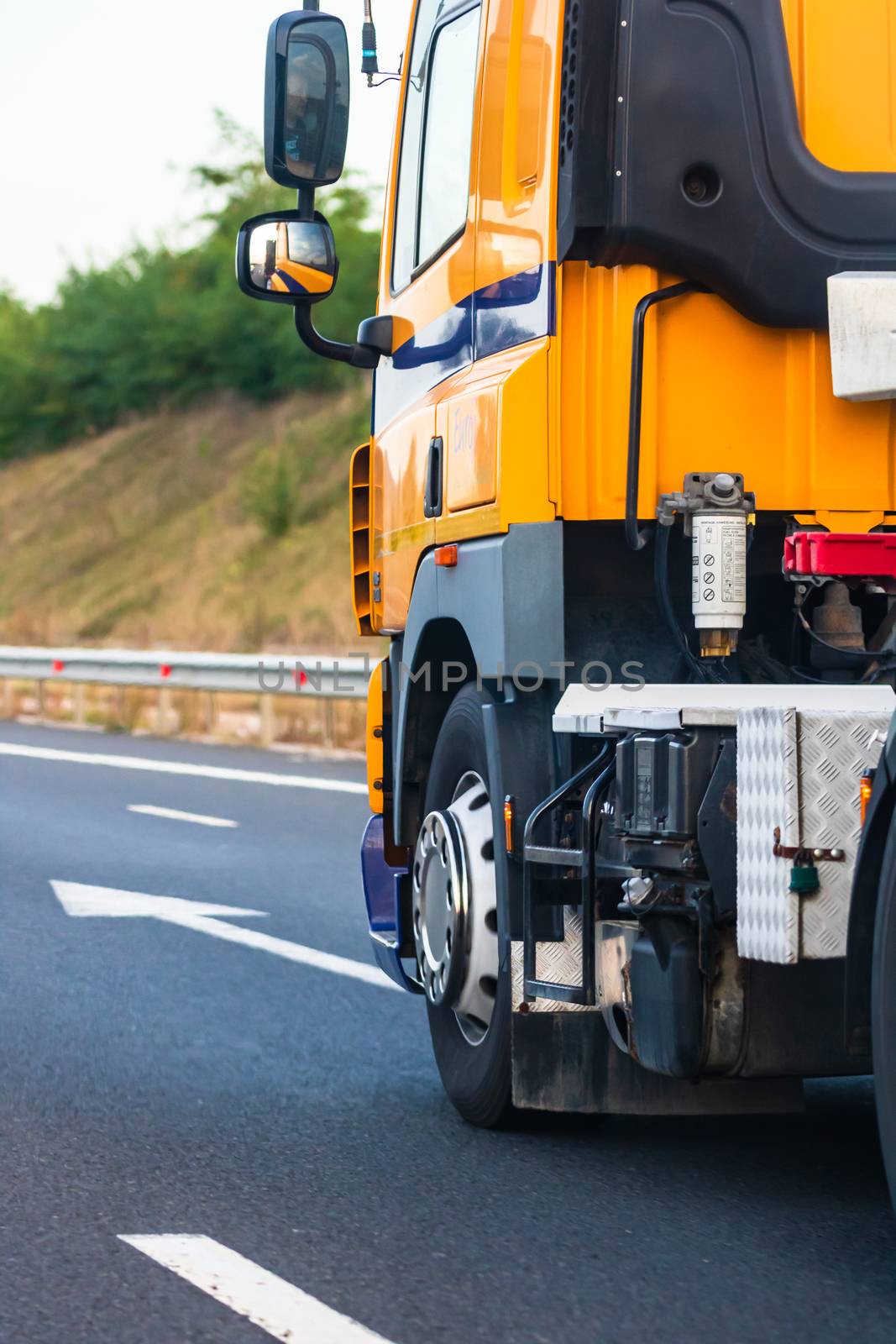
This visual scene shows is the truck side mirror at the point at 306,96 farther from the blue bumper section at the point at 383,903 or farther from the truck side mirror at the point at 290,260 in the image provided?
the blue bumper section at the point at 383,903

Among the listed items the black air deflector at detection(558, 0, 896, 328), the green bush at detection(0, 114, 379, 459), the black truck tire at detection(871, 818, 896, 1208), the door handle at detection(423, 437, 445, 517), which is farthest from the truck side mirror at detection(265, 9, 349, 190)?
the green bush at detection(0, 114, 379, 459)

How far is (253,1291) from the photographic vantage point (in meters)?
4.05

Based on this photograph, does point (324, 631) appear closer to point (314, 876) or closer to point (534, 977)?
point (314, 876)

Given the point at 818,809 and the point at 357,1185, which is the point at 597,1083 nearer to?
the point at 357,1185

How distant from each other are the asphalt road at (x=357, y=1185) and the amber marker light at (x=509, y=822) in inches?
29.4

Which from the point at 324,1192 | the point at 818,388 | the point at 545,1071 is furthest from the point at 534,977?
the point at 818,388

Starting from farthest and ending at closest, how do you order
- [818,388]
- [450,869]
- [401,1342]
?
[450,869], [818,388], [401,1342]

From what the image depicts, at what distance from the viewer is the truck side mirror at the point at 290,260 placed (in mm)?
6016

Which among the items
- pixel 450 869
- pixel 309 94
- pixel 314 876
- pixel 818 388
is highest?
pixel 309 94

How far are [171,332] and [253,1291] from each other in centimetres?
4991

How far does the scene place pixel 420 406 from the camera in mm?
5996

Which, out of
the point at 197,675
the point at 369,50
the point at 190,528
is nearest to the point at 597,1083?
the point at 369,50

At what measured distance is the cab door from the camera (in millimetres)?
5773

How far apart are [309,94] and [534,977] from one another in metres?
2.40
